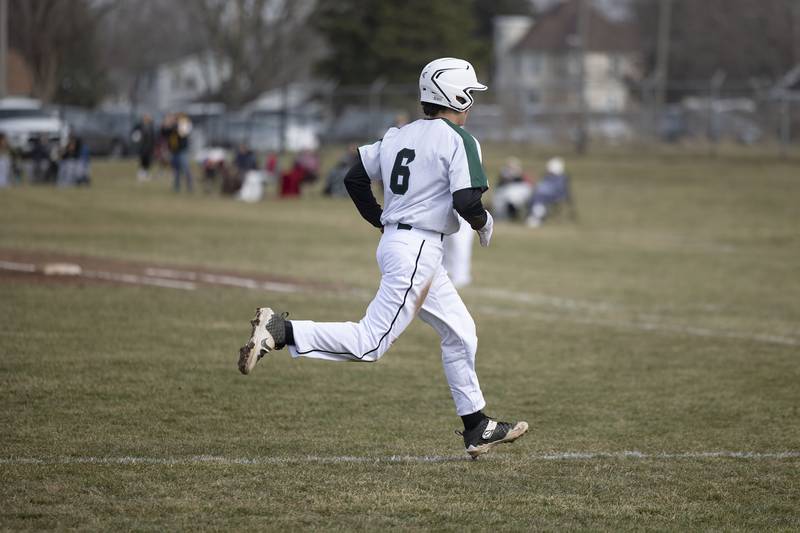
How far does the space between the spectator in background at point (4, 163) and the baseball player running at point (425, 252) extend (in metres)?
25.7

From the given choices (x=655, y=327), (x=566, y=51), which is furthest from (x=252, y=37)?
(x=655, y=327)

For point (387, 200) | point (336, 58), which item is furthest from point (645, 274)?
point (336, 58)

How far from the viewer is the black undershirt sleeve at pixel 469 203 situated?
6.07 metres

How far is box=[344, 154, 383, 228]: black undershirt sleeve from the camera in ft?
21.5

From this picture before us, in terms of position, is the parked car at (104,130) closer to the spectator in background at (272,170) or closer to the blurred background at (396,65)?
the blurred background at (396,65)

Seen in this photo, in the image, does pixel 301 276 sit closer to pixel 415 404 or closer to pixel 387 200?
pixel 415 404

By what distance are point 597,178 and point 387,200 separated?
98.4ft

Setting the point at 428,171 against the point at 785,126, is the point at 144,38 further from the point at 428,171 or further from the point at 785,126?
the point at 428,171

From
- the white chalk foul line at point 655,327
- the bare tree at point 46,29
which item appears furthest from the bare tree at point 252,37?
the white chalk foul line at point 655,327

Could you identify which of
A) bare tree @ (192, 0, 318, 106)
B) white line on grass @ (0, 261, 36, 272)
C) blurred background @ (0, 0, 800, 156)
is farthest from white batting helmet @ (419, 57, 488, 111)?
bare tree @ (192, 0, 318, 106)

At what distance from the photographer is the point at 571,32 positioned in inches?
3939

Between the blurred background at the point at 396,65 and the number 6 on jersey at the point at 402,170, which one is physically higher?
the blurred background at the point at 396,65

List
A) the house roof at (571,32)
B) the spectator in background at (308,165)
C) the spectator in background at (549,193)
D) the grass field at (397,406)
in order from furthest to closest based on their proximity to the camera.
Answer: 1. the house roof at (571,32)
2. the spectator in background at (308,165)
3. the spectator in background at (549,193)
4. the grass field at (397,406)

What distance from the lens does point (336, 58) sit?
6225cm
